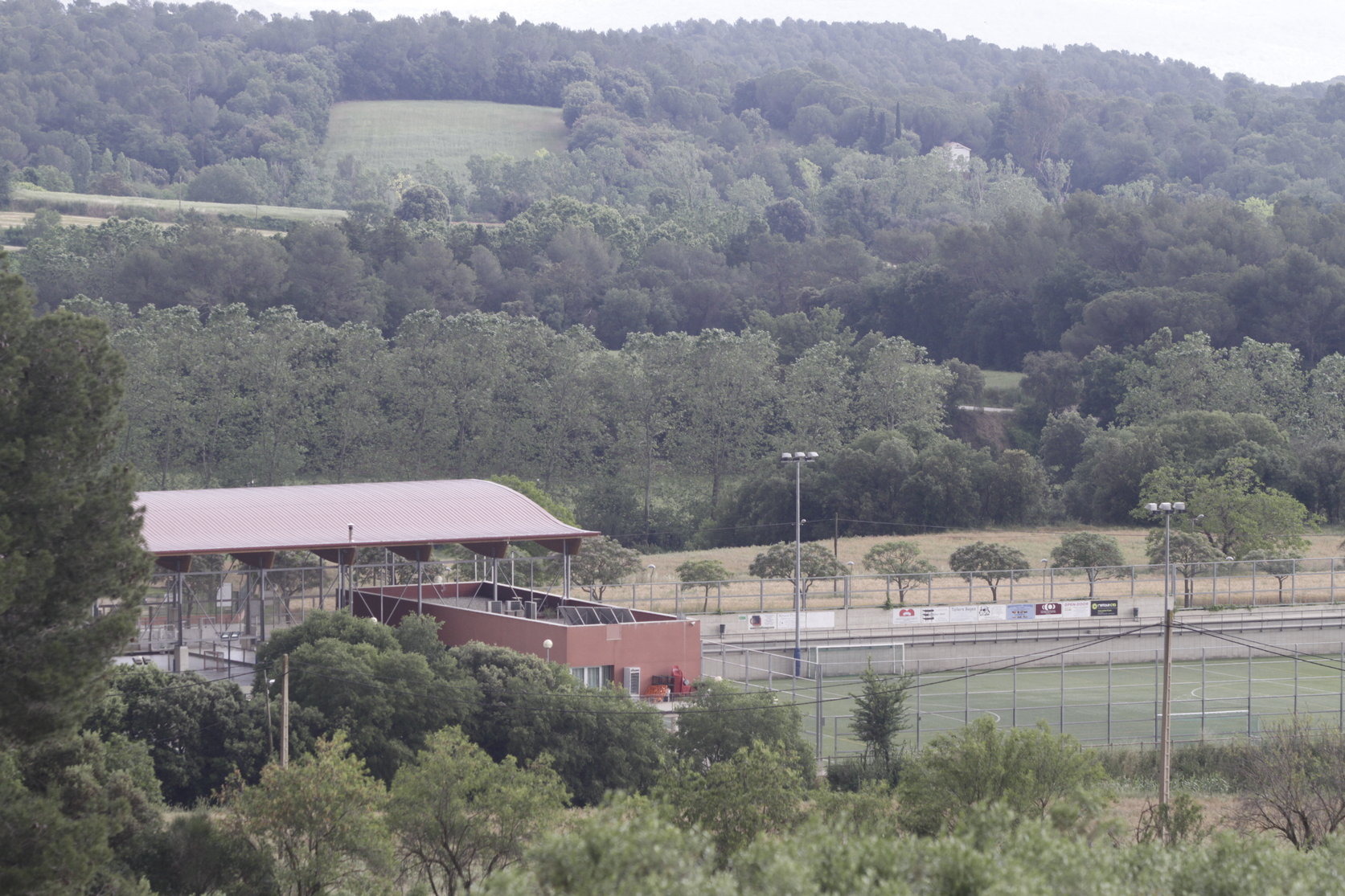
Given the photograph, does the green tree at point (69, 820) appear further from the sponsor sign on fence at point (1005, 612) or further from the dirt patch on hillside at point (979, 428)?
the dirt patch on hillside at point (979, 428)

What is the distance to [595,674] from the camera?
39188mm

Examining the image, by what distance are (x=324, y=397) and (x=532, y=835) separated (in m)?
62.6

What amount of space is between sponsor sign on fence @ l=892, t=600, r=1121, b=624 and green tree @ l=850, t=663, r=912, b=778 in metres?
14.7

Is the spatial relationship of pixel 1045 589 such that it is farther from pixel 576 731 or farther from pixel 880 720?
pixel 576 731

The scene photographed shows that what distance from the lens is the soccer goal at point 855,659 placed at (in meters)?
46.5

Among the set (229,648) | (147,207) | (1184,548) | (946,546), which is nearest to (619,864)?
(229,648)

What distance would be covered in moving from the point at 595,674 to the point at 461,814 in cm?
1386

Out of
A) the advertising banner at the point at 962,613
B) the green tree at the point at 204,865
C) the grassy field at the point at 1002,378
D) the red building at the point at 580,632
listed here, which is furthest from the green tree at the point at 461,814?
the grassy field at the point at 1002,378

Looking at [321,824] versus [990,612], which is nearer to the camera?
[321,824]

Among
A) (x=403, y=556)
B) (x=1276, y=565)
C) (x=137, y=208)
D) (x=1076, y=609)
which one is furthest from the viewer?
(x=137, y=208)

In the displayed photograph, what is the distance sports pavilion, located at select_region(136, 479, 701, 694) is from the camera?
129ft

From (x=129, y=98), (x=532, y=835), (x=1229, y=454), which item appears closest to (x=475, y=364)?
(x=1229, y=454)

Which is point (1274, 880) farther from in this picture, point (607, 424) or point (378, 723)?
point (607, 424)

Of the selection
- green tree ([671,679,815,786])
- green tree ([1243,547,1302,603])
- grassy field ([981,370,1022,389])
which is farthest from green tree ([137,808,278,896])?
grassy field ([981,370,1022,389])
